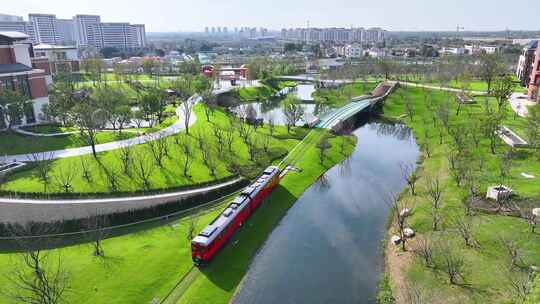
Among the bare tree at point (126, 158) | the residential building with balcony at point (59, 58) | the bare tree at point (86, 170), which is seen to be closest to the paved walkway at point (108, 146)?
the bare tree at point (86, 170)

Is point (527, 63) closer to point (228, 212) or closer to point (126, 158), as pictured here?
point (228, 212)

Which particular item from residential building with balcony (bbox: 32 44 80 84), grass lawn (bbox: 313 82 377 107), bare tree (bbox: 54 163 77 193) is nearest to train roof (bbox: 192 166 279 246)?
bare tree (bbox: 54 163 77 193)

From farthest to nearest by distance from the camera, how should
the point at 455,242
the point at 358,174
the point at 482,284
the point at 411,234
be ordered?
the point at 358,174
the point at 411,234
the point at 455,242
the point at 482,284

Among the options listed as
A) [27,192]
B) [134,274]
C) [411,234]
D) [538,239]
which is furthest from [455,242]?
[27,192]

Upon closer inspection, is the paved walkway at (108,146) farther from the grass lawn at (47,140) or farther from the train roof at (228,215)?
the train roof at (228,215)

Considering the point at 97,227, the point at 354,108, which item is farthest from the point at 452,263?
the point at 354,108

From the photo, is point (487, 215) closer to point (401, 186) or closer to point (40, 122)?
point (401, 186)

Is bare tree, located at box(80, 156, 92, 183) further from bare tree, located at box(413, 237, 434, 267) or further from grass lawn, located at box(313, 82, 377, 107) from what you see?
grass lawn, located at box(313, 82, 377, 107)
